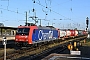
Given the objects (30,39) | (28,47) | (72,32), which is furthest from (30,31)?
(72,32)

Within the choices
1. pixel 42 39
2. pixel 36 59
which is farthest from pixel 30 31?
pixel 36 59

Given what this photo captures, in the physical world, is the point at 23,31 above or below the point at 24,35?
above

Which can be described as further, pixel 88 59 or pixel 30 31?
pixel 30 31

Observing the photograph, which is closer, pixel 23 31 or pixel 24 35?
pixel 24 35

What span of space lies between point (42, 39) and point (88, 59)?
51.5 feet

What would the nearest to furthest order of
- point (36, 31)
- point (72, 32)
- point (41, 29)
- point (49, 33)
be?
point (36, 31) → point (41, 29) → point (49, 33) → point (72, 32)

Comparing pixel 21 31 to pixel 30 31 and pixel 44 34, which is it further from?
pixel 44 34

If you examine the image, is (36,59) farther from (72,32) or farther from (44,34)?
(72,32)

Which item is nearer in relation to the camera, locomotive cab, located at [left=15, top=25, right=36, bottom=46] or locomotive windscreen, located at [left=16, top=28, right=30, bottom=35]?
locomotive cab, located at [left=15, top=25, right=36, bottom=46]

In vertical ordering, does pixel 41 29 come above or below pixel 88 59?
above

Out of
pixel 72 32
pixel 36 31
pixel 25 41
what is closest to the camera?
pixel 25 41

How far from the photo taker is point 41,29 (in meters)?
32.2

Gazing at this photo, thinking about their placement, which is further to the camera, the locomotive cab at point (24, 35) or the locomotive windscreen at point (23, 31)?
the locomotive windscreen at point (23, 31)

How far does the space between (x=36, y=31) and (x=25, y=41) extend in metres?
2.57
